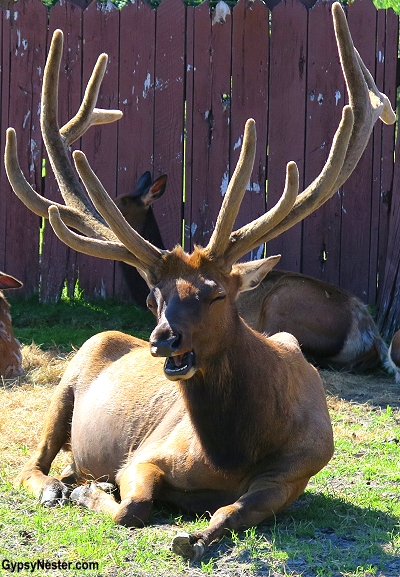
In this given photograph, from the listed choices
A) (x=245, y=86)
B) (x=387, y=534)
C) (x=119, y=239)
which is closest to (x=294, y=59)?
(x=245, y=86)

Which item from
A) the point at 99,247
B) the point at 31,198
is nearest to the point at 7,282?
the point at 31,198

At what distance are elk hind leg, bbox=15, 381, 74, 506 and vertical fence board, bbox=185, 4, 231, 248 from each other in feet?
16.5

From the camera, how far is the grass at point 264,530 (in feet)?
13.8

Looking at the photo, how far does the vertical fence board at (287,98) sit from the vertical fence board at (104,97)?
182 cm

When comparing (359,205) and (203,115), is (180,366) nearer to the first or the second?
(359,205)

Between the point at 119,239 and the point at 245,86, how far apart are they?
6.40m

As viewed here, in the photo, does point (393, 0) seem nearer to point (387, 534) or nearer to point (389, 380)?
point (389, 380)

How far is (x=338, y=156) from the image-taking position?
505 centimetres

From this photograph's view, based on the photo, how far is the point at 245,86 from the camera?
1096 centimetres

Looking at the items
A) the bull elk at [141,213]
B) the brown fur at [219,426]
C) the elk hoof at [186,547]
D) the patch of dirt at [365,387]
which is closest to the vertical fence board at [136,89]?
the bull elk at [141,213]

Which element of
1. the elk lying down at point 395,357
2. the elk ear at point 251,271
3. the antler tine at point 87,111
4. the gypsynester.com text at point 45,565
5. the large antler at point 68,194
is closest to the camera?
the gypsynester.com text at point 45,565

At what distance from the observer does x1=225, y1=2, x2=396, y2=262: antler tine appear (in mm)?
4969

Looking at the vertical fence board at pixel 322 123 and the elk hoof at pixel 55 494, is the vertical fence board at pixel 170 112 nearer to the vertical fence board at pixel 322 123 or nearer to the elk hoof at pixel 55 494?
the vertical fence board at pixel 322 123

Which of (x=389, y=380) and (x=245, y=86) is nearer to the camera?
(x=389, y=380)
